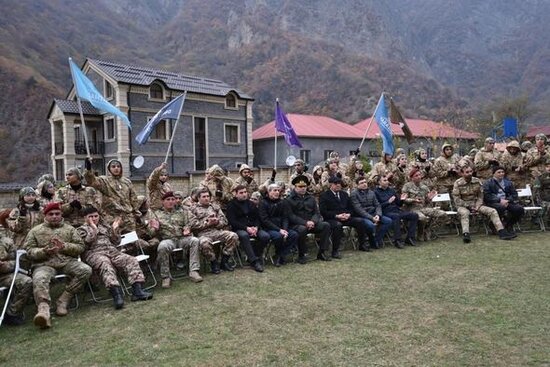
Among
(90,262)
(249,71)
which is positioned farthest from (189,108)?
(249,71)

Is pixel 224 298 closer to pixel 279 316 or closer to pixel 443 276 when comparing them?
pixel 279 316

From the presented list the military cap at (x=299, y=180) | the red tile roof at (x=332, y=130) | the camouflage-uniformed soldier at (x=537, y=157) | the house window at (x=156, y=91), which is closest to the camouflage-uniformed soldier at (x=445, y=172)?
the camouflage-uniformed soldier at (x=537, y=157)

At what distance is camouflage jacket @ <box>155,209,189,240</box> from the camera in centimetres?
735

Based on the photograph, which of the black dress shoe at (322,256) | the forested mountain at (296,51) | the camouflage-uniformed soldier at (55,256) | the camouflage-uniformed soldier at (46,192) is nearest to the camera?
the camouflage-uniformed soldier at (55,256)

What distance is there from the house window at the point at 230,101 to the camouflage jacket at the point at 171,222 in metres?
24.8

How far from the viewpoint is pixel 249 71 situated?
80.9 metres

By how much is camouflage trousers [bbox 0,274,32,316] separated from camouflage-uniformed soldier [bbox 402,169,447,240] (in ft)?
22.3

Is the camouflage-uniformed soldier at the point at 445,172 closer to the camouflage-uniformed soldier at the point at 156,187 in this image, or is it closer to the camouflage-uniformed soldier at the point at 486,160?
the camouflage-uniformed soldier at the point at 486,160

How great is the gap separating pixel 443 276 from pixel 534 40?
120924 millimetres

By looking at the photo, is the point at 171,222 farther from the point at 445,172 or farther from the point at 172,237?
the point at 445,172

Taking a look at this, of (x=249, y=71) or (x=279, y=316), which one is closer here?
(x=279, y=316)

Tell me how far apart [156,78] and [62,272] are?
23.8 m

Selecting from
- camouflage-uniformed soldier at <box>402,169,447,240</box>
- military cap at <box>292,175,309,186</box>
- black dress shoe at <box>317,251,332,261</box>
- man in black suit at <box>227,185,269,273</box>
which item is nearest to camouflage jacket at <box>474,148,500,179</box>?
camouflage-uniformed soldier at <box>402,169,447,240</box>

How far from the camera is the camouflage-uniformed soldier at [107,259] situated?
5.81 metres
